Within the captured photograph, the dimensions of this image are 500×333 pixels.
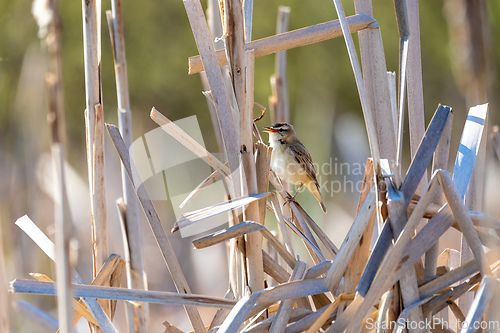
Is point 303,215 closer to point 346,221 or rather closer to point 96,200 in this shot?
point 96,200

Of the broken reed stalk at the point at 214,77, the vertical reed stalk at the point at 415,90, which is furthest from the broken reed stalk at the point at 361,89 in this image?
the vertical reed stalk at the point at 415,90

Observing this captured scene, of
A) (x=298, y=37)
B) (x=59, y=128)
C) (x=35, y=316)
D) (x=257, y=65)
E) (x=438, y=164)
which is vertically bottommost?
(x=35, y=316)

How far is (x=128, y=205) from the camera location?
1.57 m

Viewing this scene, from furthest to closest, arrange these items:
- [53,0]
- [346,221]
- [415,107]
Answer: [346,221]
[415,107]
[53,0]

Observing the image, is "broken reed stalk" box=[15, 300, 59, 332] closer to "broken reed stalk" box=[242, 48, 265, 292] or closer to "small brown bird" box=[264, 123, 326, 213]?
"broken reed stalk" box=[242, 48, 265, 292]

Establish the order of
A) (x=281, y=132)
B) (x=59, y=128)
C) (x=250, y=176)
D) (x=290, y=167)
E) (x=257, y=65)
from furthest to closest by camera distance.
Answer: (x=257, y=65)
(x=290, y=167)
(x=281, y=132)
(x=250, y=176)
(x=59, y=128)

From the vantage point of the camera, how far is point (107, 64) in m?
7.82

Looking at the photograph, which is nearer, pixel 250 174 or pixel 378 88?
pixel 250 174

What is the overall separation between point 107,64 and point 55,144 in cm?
732

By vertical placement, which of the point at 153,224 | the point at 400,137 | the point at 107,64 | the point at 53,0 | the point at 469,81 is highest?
the point at 107,64

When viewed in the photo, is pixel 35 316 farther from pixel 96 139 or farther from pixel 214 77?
pixel 214 77

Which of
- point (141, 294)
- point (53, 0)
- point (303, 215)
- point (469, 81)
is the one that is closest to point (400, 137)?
point (303, 215)

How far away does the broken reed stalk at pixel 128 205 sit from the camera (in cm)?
141

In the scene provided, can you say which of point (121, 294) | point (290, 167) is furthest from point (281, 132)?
point (121, 294)
